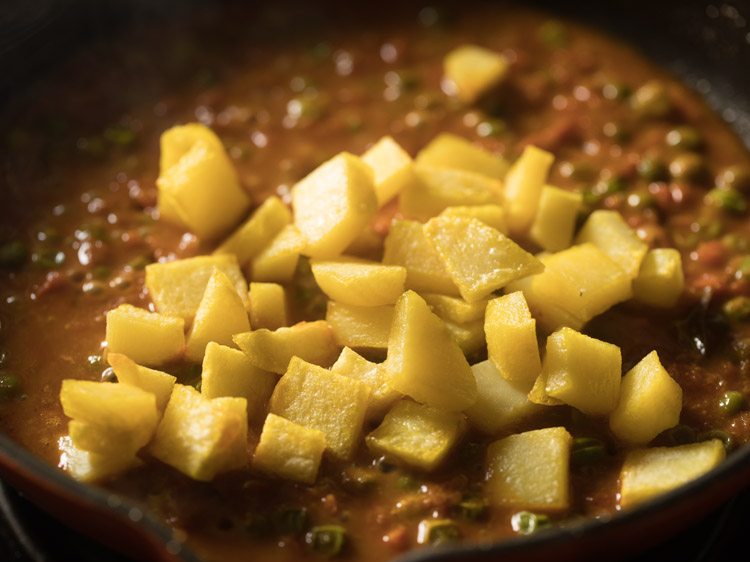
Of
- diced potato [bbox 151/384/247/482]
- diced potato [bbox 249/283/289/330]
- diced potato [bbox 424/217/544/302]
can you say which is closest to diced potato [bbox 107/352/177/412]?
diced potato [bbox 151/384/247/482]

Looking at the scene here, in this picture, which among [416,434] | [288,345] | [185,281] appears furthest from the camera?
[185,281]

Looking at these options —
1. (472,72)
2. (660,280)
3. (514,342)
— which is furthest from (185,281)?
(472,72)

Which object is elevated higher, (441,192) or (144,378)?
(441,192)

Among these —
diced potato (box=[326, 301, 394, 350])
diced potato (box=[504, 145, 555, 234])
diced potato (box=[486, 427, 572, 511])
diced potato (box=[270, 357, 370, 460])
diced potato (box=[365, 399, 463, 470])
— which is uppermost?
diced potato (box=[504, 145, 555, 234])

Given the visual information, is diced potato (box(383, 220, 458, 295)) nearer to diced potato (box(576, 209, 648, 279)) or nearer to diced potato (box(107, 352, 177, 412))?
diced potato (box(576, 209, 648, 279))

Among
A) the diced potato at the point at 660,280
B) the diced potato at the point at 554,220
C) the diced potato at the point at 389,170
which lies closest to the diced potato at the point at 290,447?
the diced potato at the point at 389,170

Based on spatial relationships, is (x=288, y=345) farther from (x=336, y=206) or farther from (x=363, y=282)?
(x=336, y=206)

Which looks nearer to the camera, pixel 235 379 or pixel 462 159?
pixel 235 379
